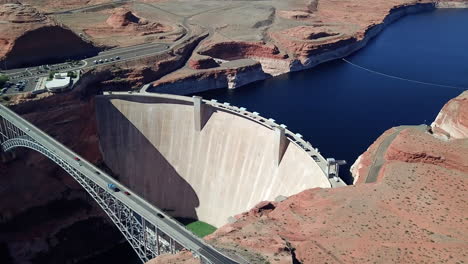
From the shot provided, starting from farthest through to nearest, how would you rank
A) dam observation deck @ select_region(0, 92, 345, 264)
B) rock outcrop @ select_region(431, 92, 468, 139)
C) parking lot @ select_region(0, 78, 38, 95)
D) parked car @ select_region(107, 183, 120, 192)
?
parking lot @ select_region(0, 78, 38, 95)
rock outcrop @ select_region(431, 92, 468, 139)
parked car @ select_region(107, 183, 120, 192)
dam observation deck @ select_region(0, 92, 345, 264)

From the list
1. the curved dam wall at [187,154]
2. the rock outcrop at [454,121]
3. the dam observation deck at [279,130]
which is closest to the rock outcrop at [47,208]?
the curved dam wall at [187,154]

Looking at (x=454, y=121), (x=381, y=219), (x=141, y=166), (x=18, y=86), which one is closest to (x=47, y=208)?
(x=141, y=166)

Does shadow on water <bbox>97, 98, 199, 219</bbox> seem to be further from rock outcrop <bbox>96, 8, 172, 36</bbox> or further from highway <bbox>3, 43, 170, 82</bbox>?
rock outcrop <bbox>96, 8, 172, 36</bbox>

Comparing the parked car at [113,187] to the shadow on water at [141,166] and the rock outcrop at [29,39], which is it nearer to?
the shadow on water at [141,166]

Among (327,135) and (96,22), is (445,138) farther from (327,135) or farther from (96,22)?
(96,22)

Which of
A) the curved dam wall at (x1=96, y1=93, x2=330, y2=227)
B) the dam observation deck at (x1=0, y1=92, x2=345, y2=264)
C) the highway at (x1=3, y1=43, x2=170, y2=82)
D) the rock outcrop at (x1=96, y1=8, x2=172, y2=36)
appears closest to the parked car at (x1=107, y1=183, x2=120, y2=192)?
the dam observation deck at (x1=0, y1=92, x2=345, y2=264)

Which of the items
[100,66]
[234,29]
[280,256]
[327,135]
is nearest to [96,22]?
[234,29]
